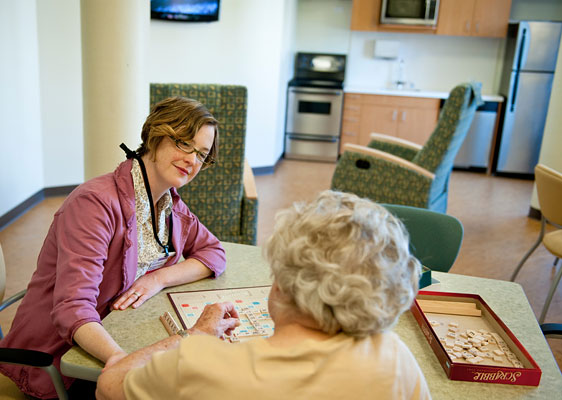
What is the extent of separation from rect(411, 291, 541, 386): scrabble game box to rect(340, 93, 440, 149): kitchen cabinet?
17.8 ft

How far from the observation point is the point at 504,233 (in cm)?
496

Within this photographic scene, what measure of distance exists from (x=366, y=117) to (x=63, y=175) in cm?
358

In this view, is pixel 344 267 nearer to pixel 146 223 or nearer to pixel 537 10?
pixel 146 223

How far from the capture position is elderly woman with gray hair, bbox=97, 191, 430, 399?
963 mm

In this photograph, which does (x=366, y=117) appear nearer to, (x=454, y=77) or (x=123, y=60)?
(x=454, y=77)

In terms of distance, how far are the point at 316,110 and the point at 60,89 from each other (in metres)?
3.17

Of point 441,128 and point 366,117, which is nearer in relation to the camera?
point 441,128

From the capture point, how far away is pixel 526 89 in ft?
21.8

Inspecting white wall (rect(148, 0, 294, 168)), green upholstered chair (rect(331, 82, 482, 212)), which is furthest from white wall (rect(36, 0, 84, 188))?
green upholstered chair (rect(331, 82, 482, 212))

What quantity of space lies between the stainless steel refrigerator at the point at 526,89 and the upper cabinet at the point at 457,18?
0.25 metres

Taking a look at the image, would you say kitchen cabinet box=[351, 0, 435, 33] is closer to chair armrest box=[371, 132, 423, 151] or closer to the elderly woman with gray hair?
chair armrest box=[371, 132, 423, 151]

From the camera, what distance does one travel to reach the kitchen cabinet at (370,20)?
6969 millimetres

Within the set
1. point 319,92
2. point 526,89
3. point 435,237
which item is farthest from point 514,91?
point 435,237

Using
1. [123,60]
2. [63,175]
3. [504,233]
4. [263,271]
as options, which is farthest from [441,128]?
[63,175]
